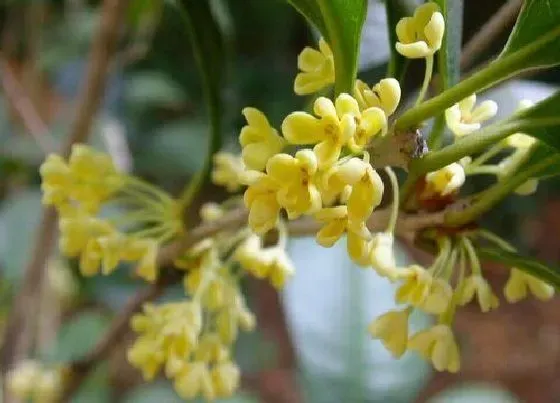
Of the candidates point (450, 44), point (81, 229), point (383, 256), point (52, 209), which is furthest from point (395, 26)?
point (52, 209)

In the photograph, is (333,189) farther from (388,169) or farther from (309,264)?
(309,264)

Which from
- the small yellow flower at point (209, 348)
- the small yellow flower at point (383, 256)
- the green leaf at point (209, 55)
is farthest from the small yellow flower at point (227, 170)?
the small yellow flower at point (383, 256)

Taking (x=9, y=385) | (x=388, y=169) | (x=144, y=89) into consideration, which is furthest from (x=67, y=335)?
(x=388, y=169)

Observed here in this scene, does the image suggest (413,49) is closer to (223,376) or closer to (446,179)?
(446,179)

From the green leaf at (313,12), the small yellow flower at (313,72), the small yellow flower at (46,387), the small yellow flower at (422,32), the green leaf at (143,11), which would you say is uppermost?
the green leaf at (143,11)

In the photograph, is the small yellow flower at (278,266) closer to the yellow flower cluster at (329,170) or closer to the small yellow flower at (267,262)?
the small yellow flower at (267,262)

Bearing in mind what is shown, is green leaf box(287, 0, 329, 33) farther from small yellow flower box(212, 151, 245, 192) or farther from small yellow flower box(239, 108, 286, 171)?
small yellow flower box(212, 151, 245, 192)
